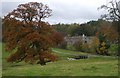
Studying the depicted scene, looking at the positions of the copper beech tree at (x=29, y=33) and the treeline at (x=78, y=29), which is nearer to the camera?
the copper beech tree at (x=29, y=33)

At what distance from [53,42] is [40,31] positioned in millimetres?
2500

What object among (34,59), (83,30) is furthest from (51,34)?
(83,30)

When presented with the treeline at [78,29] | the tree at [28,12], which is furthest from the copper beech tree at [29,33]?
the treeline at [78,29]

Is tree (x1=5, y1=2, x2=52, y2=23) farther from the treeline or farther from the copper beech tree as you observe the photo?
the treeline

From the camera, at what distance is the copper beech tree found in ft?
112

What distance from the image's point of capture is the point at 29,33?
34375 mm

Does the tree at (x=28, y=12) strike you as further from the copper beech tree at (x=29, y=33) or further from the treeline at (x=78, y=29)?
the treeline at (x=78, y=29)

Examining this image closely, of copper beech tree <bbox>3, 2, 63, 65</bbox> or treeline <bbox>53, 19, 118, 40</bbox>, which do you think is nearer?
copper beech tree <bbox>3, 2, 63, 65</bbox>

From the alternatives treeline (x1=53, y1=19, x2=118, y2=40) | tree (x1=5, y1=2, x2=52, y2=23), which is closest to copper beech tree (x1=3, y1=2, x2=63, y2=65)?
tree (x1=5, y1=2, x2=52, y2=23)

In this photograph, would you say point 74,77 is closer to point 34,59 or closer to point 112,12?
point 34,59

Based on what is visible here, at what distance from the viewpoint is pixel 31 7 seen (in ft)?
116

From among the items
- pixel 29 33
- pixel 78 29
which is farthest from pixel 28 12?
pixel 78 29

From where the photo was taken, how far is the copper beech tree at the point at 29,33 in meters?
34.2

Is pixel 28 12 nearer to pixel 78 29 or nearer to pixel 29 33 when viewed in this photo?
pixel 29 33
